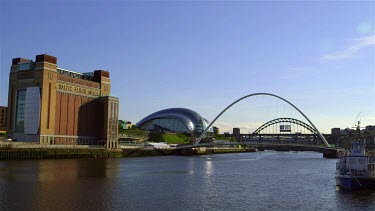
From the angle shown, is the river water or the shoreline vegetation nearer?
the river water

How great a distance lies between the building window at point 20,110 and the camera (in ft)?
373

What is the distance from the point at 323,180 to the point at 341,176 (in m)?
10.4

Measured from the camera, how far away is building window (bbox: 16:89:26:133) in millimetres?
113688

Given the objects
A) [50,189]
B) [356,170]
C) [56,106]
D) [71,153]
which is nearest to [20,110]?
[56,106]

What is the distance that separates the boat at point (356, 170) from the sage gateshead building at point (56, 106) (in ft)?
280

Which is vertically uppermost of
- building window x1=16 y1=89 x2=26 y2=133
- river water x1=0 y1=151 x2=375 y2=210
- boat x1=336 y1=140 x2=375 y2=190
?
building window x1=16 y1=89 x2=26 y2=133

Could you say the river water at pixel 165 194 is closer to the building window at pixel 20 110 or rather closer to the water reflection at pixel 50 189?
the water reflection at pixel 50 189

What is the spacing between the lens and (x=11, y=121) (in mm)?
116062

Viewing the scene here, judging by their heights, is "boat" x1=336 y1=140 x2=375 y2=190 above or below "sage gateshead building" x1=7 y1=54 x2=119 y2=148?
below

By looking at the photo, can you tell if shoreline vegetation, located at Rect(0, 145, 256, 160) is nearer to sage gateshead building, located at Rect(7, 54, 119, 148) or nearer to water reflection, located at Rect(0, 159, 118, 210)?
sage gateshead building, located at Rect(7, 54, 119, 148)

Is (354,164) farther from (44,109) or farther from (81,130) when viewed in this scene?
(81,130)

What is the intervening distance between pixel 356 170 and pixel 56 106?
9213cm

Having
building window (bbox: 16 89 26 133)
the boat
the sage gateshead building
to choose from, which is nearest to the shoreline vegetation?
the sage gateshead building

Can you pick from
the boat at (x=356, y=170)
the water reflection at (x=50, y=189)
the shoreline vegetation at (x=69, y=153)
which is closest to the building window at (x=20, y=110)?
the shoreline vegetation at (x=69, y=153)
